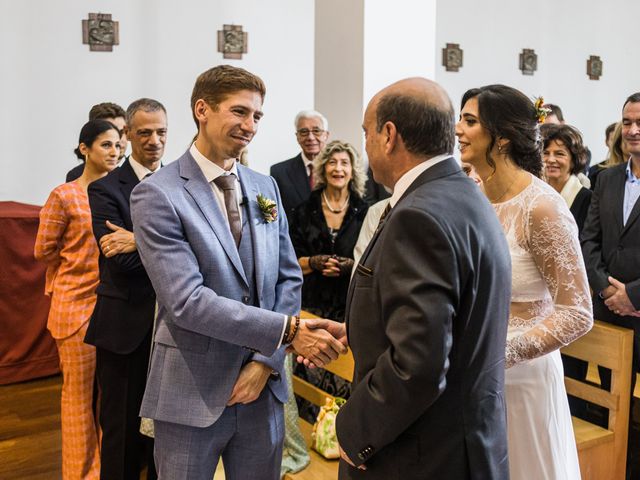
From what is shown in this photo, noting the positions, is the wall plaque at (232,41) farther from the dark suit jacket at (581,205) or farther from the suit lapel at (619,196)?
the suit lapel at (619,196)

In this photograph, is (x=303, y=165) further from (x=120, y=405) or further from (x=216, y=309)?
(x=216, y=309)

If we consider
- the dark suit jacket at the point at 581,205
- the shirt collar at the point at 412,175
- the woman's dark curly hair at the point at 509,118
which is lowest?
the dark suit jacket at the point at 581,205

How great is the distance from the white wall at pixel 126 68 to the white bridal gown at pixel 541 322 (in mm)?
5330

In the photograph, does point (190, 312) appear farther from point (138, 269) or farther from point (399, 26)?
point (399, 26)

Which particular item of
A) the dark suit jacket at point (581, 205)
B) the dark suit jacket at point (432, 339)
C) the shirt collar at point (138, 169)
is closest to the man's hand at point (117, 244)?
the shirt collar at point (138, 169)

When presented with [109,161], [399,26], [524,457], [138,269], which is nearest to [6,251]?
[109,161]

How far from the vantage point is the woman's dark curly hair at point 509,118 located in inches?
86.8

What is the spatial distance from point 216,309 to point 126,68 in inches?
214

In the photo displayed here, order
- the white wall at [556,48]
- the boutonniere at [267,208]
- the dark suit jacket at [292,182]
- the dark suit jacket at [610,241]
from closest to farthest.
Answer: the boutonniere at [267,208] → the dark suit jacket at [610,241] → the dark suit jacket at [292,182] → the white wall at [556,48]

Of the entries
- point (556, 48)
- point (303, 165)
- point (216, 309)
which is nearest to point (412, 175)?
point (216, 309)

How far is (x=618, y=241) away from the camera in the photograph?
3.73 m

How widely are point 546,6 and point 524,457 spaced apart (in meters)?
8.00

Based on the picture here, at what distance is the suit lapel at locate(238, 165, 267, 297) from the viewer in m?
2.18

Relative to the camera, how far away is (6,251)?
5.21 m
